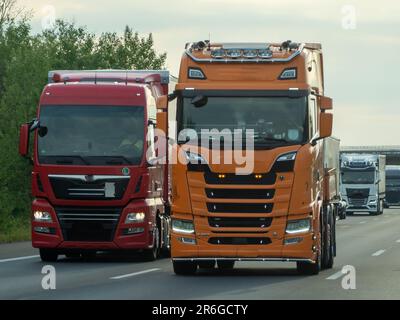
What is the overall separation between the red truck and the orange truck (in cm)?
412

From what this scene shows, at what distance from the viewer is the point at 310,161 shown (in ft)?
66.7

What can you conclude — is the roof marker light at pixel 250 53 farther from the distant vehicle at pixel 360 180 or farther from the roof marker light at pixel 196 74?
the distant vehicle at pixel 360 180

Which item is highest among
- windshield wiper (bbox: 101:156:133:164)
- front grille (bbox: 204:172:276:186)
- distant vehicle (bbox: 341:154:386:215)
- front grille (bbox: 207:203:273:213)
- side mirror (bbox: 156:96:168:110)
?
side mirror (bbox: 156:96:168:110)

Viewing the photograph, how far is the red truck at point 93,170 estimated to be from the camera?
24469 millimetres

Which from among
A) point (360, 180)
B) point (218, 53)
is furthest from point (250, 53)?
point (360, 180)

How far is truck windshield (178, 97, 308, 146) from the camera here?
2017 cm

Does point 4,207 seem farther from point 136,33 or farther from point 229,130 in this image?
point 136,33

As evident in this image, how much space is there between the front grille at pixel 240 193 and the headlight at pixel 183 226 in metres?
0.54

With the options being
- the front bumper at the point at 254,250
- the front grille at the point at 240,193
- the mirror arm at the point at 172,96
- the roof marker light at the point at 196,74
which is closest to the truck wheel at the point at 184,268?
the front bumper at the point at 254,250

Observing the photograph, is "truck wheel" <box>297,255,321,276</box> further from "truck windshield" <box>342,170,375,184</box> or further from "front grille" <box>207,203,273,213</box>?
"truck windshield" <box>342,170,375,184</box>

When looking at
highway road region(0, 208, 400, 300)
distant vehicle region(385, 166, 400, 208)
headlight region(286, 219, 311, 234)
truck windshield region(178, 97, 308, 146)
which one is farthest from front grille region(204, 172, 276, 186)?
distant vehicle region(385, 166, 400, 208)

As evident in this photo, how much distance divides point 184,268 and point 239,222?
1681 mm

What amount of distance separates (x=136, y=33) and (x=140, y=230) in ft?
173
